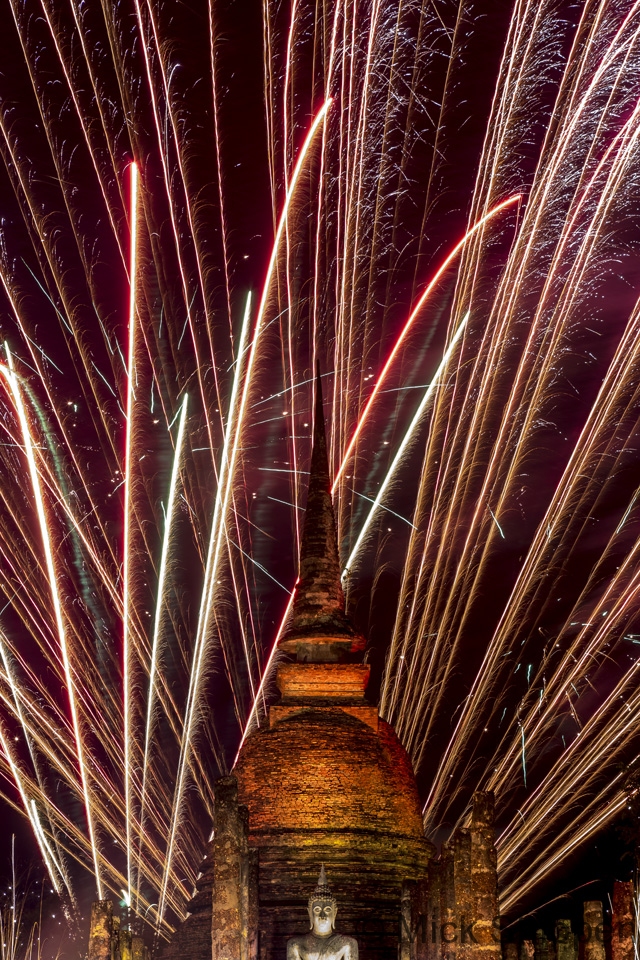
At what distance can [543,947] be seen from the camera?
26.6 meters

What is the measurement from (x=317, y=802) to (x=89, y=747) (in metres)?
10.6

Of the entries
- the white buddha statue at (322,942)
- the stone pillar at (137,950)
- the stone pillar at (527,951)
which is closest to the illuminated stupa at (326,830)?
the white buddha statue at (322,942)

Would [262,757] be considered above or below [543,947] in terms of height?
above

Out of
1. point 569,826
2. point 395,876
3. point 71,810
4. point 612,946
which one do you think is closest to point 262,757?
point 395,876

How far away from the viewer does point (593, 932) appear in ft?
73.5

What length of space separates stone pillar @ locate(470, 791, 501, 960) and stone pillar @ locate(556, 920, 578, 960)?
18.4 feet

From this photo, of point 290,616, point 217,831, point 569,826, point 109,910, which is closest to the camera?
point 217,831

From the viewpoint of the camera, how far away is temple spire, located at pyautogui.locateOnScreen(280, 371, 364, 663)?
28.5m

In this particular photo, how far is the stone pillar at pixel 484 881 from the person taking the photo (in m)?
20.0

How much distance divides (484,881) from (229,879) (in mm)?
3616

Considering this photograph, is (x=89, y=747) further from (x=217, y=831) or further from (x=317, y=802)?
(x=217, y=831)

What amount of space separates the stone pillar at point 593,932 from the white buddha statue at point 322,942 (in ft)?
14.0

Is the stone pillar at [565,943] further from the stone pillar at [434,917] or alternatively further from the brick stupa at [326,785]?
the stone pillar at [434,917]

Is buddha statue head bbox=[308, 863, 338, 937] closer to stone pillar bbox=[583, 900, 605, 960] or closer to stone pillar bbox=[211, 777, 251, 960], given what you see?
stone pillar bbox=[211, 777, 251, 960]
